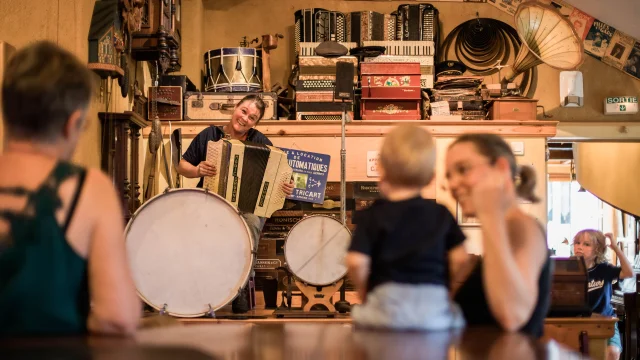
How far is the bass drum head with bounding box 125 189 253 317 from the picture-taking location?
4.25 meters

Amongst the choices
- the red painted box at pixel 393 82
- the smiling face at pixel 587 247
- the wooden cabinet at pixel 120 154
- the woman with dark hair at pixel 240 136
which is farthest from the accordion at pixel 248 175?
the smiling face at pixel 587 247

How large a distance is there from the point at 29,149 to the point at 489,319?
1.06 m

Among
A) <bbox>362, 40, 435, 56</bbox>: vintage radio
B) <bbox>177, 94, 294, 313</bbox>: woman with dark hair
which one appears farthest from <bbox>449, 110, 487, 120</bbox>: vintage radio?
<bbox>177, 94, 294, 313</bbox>: woman with dark hair

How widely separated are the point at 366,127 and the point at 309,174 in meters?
0.76

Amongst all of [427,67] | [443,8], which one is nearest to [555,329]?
[427,67]

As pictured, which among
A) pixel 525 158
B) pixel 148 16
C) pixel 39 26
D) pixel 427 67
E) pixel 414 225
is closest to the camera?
pixel 414 225

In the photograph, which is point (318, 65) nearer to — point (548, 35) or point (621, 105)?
point (548, 35)

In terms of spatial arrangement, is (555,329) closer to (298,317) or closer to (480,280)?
(298,317)

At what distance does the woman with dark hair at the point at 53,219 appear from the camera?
4.22 ft

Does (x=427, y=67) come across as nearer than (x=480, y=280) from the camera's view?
No

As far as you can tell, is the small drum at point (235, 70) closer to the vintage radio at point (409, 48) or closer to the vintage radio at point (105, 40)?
the vintage radio at point (409, 48)

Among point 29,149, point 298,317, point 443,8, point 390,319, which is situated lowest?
point 298,317

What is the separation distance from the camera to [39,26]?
181 inches

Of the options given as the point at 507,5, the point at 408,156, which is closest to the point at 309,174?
the point at 507,5
